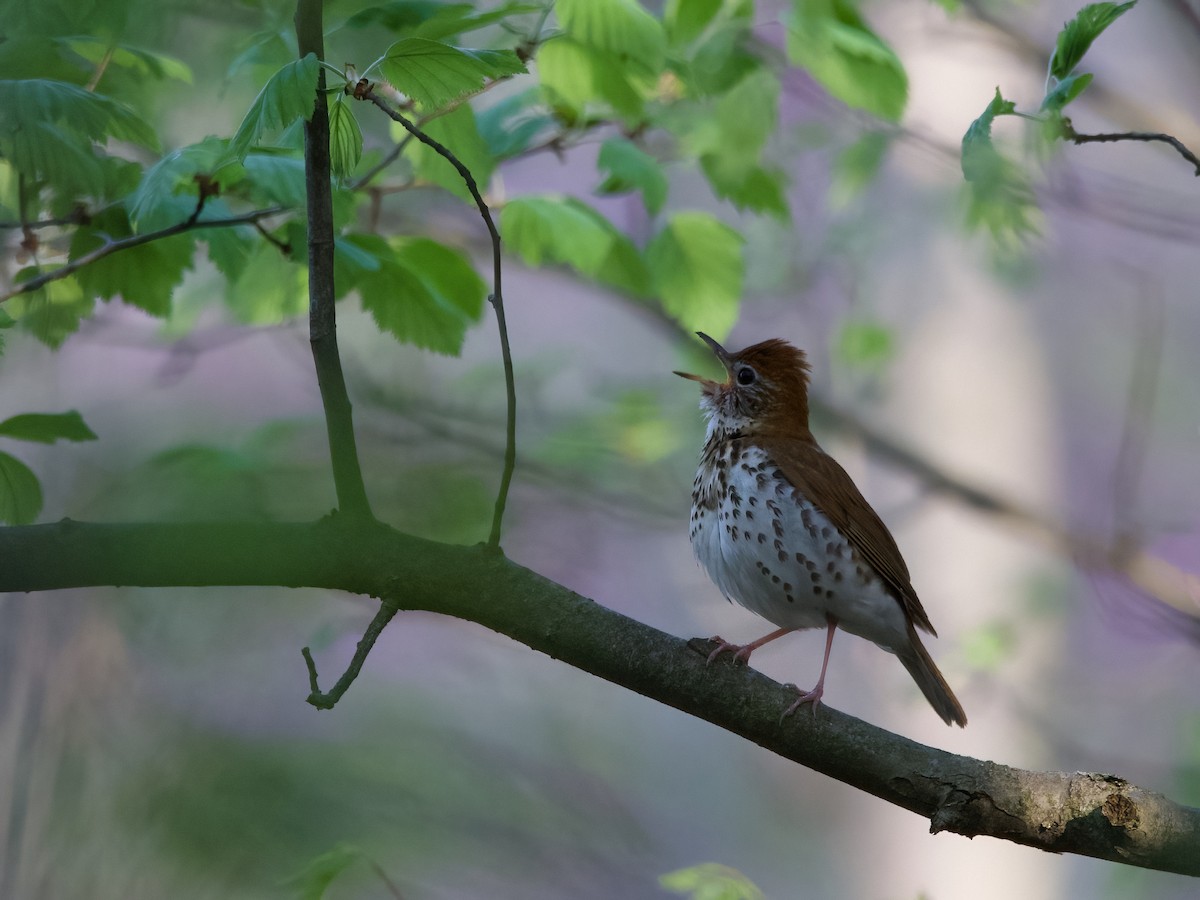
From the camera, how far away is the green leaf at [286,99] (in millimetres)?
1104

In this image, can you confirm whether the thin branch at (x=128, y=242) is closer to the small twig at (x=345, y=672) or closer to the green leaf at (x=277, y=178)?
the green leaf at (x=277, y=178)

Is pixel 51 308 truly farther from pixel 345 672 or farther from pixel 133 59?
pixel 345 672

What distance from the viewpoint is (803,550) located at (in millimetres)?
1966

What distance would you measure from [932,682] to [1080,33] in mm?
1318

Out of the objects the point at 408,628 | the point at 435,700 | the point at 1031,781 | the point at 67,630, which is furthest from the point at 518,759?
the point at 1031,781

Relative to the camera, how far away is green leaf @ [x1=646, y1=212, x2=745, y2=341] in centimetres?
201

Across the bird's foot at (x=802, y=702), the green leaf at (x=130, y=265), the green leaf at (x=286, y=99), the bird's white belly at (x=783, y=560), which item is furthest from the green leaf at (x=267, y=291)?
the bird's foot at (x=802, y=702)

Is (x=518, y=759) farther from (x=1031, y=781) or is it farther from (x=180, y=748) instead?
(x=1031, y=781)

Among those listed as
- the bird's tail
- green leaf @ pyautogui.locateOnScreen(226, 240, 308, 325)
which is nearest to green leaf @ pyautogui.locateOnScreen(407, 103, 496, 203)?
green leaf @ pyautogui.locateOnScreen(226, 240, 308, 325)

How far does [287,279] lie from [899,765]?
1279mm

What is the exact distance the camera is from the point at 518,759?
464 centimetres

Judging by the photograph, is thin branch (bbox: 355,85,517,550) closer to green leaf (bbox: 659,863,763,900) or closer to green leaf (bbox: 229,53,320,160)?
green leaf (bbox: 229,53,320,160)

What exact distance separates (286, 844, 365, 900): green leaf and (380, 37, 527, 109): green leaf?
120 cm

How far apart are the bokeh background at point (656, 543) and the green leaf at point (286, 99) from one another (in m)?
1.17
